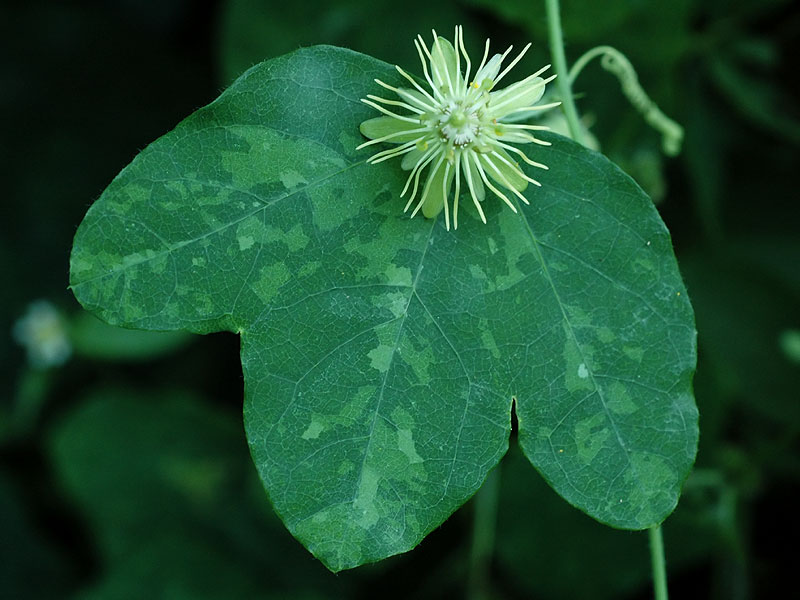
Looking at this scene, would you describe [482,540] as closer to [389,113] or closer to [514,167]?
[514,167]

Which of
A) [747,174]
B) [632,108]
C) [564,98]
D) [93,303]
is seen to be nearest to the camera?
[93,303]

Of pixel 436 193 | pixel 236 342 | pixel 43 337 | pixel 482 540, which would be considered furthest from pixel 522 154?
pixel 43 337

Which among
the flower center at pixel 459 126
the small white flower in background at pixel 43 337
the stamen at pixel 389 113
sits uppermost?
the stamen at pixel 389 113

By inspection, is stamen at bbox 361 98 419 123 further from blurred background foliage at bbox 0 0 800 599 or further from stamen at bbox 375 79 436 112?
blurred background foliage at bbox 0 0 800 599

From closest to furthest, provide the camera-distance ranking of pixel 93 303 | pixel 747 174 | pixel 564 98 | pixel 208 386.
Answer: pixel 93 303, pixel 564 98, pixel 747 174, pixel 208 386

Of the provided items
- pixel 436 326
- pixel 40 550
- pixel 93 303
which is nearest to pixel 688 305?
pixel 436 326

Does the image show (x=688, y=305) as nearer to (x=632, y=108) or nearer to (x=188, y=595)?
(x=632, y=108)

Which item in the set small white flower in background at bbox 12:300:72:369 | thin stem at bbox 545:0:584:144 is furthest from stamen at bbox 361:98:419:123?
small white flower in background at bbox 12:300:72:369

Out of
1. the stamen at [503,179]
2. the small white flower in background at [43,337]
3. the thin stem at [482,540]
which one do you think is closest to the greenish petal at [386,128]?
the stamen at [503,179]

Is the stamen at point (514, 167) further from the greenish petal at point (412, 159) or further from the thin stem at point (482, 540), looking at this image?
the thin stem at point (482, 540)
